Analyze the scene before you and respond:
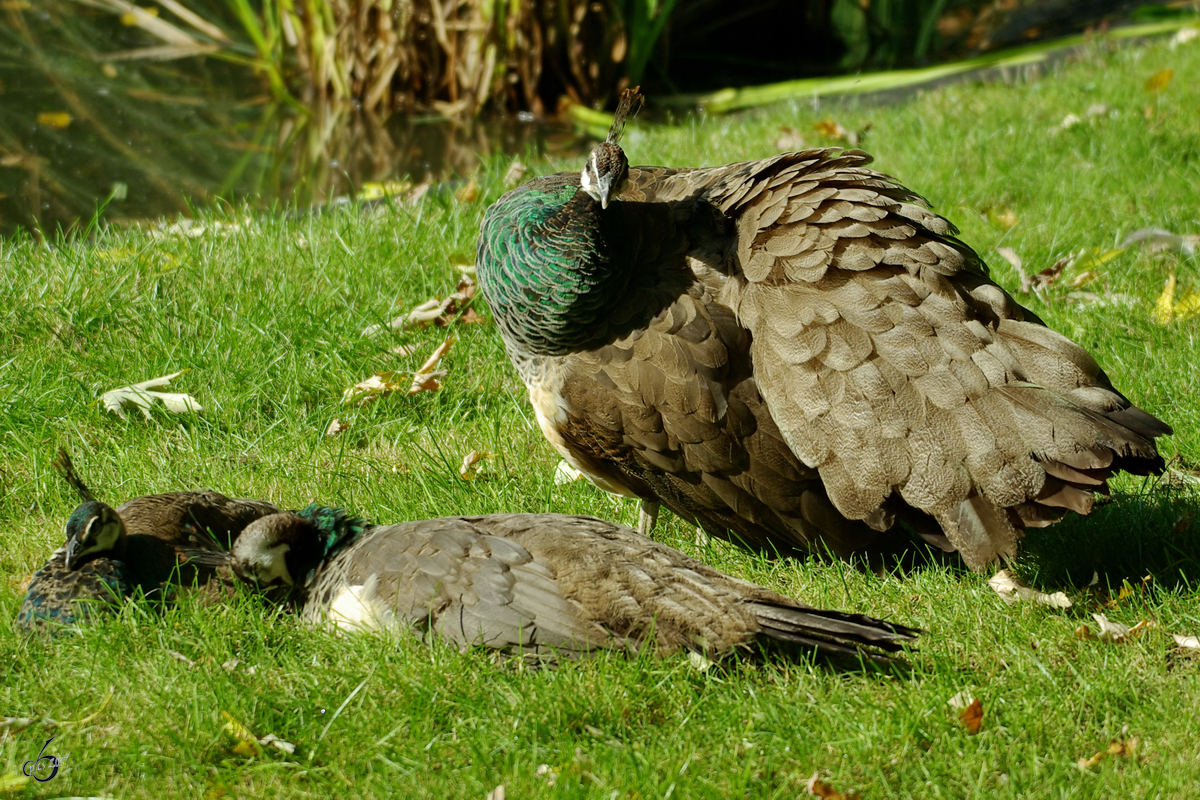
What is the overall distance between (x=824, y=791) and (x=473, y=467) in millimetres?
1833

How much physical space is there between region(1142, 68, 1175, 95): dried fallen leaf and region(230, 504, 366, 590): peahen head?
17.6 ft

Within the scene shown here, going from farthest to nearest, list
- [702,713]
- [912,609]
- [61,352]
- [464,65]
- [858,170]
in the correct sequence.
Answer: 1. [464,65]
2. [61,352]
3. [858,170]
4. [912,609]
5. [702,713]

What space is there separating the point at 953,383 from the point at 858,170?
0.79 meters

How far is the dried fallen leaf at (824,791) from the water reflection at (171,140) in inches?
175

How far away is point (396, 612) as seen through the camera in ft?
10.00

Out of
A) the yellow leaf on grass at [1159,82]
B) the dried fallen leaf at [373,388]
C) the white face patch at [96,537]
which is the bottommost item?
the dried fallen leaf at [373,388]

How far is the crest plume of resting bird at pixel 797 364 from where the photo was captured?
3.04 meters

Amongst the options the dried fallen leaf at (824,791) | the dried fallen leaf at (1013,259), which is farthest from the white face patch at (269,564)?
the dried fallen leaf at (1013,259)

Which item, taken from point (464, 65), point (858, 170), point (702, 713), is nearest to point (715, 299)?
point (858, 170)

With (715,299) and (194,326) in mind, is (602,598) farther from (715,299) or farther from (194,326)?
(194,326)

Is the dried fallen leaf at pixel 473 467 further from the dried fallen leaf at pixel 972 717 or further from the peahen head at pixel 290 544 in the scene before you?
the dried fallen leaf at pixel 972 717

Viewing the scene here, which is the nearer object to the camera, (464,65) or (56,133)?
(56,133)

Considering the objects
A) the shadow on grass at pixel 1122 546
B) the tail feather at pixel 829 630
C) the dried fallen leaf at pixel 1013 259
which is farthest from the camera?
the dried fallen leaf at pixel 1013 259

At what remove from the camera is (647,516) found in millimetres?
3713
